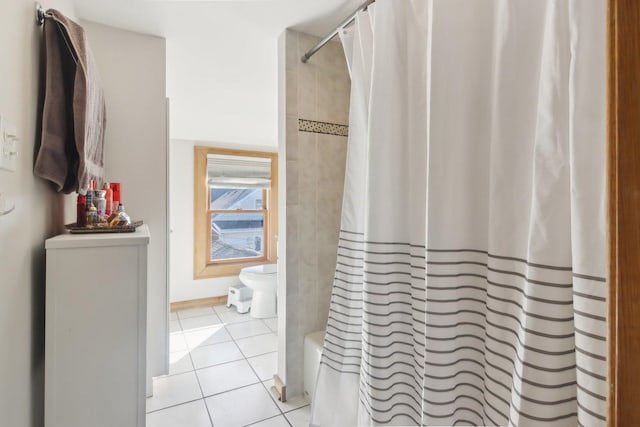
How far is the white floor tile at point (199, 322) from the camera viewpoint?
2.82m

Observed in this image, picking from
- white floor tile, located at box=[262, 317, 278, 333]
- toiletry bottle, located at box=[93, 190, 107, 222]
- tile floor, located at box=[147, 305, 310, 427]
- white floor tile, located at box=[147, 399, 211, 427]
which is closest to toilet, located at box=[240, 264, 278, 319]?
white floor tile, located at box=[262, 317, 278, 333]

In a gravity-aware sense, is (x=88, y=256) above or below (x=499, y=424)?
above

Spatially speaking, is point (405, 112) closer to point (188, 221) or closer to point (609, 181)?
point (609, 181)

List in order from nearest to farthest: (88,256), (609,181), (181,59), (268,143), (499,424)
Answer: (609,181), (499,424), (88,256), (181,59), (268,143)

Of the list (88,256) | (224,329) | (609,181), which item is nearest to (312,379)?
(88,256)

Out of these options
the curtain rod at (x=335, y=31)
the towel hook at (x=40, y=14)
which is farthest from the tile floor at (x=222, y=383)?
the curtain rod at (x=335, y=31)

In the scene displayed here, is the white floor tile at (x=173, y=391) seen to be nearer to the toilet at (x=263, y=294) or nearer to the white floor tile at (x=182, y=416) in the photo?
the white floor tile at (x=182, y=416)

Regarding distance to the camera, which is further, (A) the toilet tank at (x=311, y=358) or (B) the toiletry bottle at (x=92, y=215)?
(A) the toilet tank at (x=311, y=358)

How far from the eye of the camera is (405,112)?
3.11 feet

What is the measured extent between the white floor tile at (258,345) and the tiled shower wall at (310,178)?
69 cm

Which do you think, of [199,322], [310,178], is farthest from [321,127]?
[199,322]

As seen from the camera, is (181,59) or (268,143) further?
(268,143)

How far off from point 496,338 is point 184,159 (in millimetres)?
3750

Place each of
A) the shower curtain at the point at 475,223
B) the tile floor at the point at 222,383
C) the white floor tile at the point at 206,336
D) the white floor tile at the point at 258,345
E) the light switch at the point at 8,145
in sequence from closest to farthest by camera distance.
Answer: the shower curtain at the point at 475,223 < the light switch at the point at 8,145 < the tile floor at the point at 222,383 < the white floor tile at the point at 258,345 < the white floor tile at the point at 206,336
